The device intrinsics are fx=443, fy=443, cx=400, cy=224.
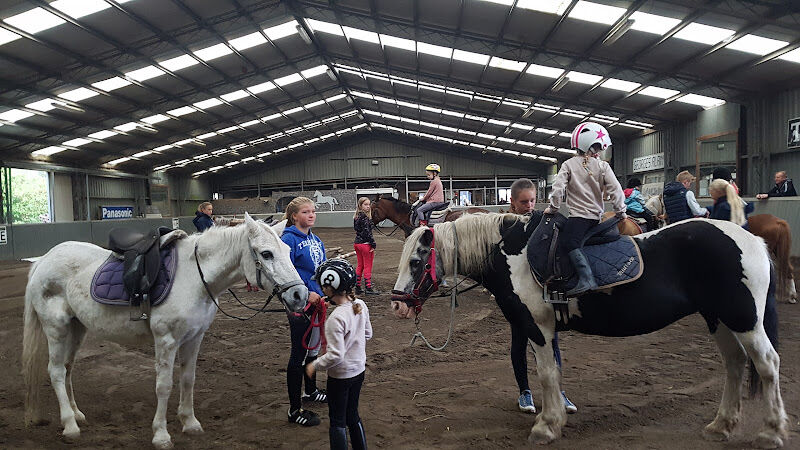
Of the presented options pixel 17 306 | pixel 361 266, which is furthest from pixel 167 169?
pixel 361 266

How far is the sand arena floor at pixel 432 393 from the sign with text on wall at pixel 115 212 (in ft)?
77.5

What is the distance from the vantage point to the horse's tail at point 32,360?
356 centimetres

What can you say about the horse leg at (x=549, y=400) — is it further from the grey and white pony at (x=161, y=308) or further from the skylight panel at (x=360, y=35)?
the skylight panel at (x=360, y=35)

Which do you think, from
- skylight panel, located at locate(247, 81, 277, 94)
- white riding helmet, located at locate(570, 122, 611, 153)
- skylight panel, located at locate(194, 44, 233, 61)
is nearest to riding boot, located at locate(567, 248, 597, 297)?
white riding helmet, located at locate(570, 122, 611, 153)

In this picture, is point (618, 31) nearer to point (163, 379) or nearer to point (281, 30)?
point (281, 30)

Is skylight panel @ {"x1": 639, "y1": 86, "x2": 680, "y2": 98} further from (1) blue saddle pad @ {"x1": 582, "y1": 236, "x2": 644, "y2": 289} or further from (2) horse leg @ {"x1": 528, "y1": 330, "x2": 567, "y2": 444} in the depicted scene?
(2) horse leg @ {"x1": 528, "y1": 330, "x2": 567, "y2": 444}

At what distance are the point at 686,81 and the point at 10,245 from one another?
2278 cm

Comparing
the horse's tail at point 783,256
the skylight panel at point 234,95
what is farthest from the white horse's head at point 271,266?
the skylight panel at point 234,95

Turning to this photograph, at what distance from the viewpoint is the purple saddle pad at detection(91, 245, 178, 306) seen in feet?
10.5

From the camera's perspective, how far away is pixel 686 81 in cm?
1394

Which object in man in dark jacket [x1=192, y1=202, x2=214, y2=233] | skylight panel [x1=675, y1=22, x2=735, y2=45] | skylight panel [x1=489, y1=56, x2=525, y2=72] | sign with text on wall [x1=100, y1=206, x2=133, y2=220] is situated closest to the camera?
man in dark jacket [x1=192, y1=202, x2=214, y2=233]

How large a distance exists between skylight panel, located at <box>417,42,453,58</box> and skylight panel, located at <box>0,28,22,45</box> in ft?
36.5

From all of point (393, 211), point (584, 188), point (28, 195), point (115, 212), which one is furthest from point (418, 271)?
point (115, 212)

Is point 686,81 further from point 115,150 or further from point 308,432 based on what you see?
point 115,150
